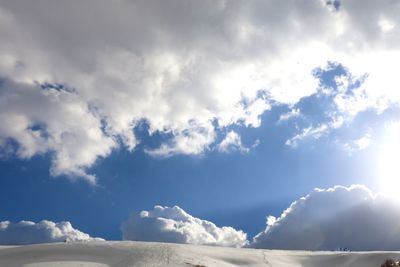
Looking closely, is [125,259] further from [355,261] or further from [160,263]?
[355,261]

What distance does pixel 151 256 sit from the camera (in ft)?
161

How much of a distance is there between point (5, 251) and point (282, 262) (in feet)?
115

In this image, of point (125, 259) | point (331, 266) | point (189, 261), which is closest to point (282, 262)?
point (331, 266)

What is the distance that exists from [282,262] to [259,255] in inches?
133

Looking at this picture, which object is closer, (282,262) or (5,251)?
(5,251)

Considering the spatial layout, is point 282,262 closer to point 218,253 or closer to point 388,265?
point 218,253

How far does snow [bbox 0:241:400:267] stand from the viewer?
1841 inches

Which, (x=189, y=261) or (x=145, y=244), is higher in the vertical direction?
(x=145, y=244)

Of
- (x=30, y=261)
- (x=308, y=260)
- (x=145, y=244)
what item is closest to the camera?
(x=30, y=261)

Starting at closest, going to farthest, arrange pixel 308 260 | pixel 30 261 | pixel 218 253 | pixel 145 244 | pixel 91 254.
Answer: pixel 30 261, pixel 91 254, pixel 145 244, pixel 218 253, pixel 308 260

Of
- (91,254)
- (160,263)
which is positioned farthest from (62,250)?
(160,263)

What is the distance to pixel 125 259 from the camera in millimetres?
48062

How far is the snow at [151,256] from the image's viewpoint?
46750 millimetres

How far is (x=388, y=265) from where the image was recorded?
5234 cm
